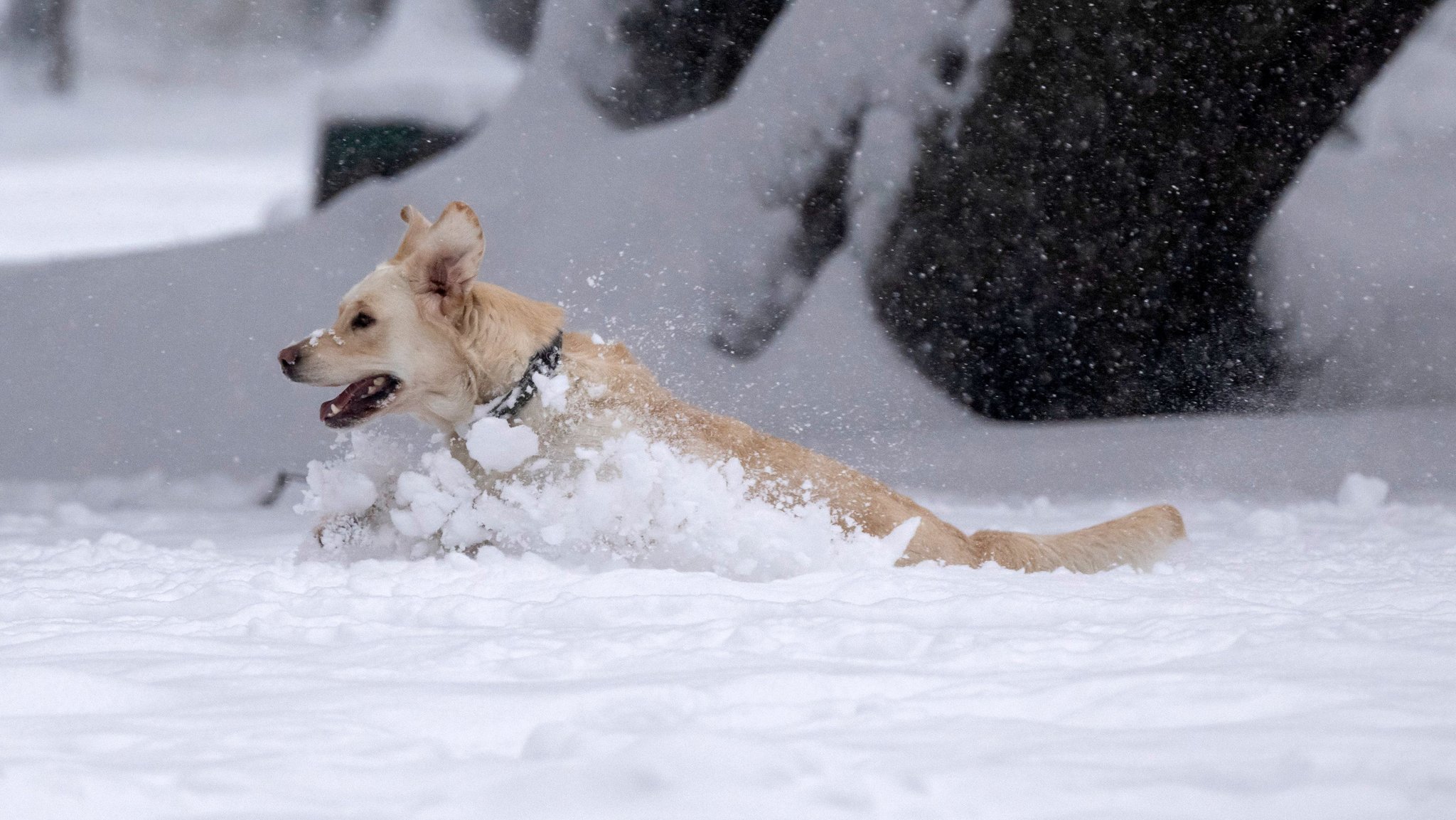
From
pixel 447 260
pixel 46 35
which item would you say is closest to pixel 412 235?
pixel 447 260

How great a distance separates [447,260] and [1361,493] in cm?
450

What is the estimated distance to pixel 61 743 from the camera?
1487 millimetres

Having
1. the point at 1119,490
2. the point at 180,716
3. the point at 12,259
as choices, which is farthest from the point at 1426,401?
the point at 12,259

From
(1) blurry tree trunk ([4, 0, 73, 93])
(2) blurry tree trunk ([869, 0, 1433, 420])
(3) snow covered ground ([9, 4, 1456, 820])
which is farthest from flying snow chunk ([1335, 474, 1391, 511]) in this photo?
(1) blurry tree trunk ([4, 0, 73, 93])

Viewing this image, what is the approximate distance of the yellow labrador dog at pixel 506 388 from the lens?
3.42 metres

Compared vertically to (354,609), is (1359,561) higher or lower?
higher

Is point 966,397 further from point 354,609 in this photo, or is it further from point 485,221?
point 354,609

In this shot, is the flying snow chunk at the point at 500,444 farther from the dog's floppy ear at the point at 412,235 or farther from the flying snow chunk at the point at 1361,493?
the flying snow chunk at the point at 1361,493

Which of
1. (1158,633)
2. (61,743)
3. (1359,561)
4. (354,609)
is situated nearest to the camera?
(61,743)

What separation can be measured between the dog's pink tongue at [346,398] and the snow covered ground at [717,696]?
1.91ft

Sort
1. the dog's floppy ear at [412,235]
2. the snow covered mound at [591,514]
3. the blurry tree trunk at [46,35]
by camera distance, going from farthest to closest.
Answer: the blurry tree trunk at [46,35] → the dog's floppy ear at [412,235] → the snow covered mound at [591,514]

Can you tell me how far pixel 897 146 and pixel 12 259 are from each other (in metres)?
5.85

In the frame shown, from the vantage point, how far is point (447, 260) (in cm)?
348

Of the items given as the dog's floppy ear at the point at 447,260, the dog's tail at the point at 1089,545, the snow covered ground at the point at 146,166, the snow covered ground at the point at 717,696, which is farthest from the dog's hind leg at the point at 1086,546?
the snow covered ground at the point at 146,166
